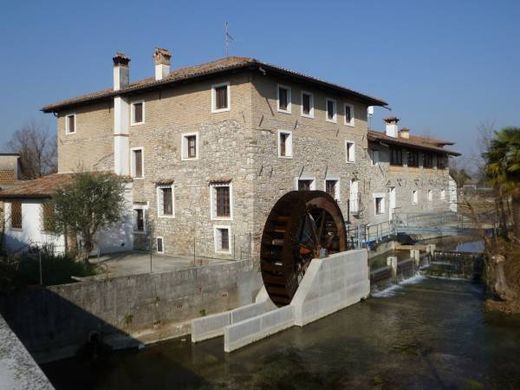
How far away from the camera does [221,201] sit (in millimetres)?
17484

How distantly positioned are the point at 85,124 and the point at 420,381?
18275 millimetres

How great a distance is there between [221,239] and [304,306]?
187 inches

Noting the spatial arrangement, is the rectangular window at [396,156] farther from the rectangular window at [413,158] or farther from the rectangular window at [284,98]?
the rectangular window at [284,98]

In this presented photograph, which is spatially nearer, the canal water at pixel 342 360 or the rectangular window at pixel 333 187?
the canal water at pixel 342 360

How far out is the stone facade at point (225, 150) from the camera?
16.7 metres

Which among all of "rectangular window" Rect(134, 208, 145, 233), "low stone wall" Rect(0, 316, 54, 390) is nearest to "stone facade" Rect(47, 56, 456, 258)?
"rectangular window" Rect(134, 208, 145, 233)

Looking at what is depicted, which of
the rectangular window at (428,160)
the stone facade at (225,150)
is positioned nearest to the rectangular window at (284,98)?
the stone facade at (225,150)

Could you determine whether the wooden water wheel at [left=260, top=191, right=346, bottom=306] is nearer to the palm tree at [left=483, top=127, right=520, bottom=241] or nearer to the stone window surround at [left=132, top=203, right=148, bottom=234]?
the palm tree at [left=483, top=127, right=520, bottom=241]

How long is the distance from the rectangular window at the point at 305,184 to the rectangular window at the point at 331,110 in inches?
124

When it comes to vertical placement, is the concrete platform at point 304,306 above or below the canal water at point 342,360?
above

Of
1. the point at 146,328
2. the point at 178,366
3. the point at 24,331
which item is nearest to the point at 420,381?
the point at 178,366

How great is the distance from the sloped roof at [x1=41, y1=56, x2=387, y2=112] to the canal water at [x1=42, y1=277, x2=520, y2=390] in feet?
28.3

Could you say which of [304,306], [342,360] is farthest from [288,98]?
[342,360]

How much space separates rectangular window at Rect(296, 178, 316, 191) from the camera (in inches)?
743
